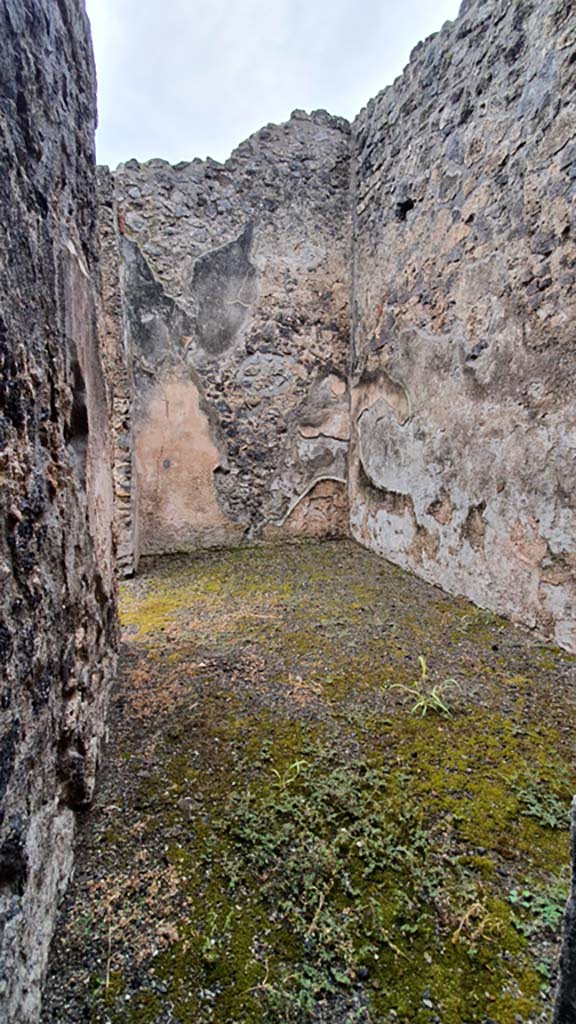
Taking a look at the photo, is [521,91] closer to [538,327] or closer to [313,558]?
[538,327]

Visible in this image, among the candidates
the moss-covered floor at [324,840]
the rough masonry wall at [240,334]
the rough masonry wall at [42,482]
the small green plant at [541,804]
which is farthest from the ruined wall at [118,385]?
the small green plant at [541,804]

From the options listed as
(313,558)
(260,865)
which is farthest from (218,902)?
(313,558)

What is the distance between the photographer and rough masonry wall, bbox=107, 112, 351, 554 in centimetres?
337

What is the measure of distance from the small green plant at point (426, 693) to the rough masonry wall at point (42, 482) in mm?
1037

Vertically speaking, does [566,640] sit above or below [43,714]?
below

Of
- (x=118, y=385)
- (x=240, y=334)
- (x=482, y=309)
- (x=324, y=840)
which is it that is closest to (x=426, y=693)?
(x=324, y=840)

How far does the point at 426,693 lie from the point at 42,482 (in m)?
1.45

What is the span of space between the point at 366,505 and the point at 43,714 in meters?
2.89

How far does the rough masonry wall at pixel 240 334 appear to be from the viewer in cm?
337

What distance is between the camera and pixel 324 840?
113cm

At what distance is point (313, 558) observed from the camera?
3533 millimetres

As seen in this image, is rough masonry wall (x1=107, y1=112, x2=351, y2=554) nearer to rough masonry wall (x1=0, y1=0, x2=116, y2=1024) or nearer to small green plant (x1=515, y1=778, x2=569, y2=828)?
rough masonry wall (x1=0, y1=0, x2=116, y2=1024)

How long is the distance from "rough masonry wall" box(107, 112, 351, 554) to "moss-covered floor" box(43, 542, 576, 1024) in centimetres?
168

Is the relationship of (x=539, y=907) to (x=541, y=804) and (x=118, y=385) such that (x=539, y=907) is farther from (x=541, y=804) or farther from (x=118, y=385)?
(x=118, y=385)
